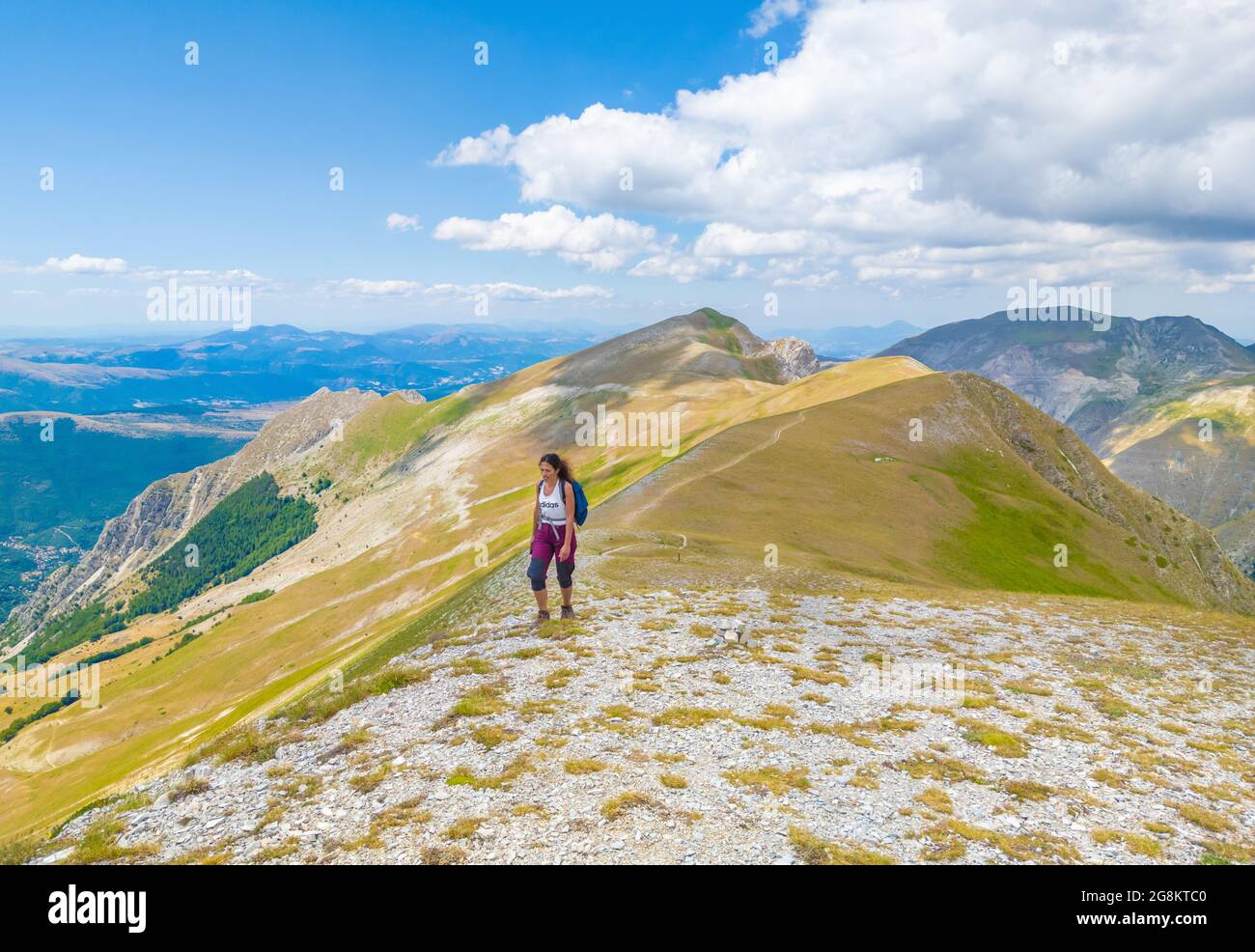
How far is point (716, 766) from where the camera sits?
1411 cm

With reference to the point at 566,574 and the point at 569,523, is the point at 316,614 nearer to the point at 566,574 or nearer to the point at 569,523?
the point at 566,574

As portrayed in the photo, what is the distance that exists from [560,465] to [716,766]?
1046cm

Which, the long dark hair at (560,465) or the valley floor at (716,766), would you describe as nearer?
the valley floor at (716,766)

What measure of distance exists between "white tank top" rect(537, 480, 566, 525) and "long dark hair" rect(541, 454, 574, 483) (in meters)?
0.27

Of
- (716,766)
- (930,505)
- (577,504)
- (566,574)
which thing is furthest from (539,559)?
(930,505)

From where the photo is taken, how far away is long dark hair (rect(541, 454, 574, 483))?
800 inches

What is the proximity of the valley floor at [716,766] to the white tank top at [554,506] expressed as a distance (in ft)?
15.6

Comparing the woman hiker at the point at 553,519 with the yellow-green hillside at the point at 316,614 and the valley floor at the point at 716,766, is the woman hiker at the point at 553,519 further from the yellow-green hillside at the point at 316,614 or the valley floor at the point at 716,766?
the yellow-green hillside at the point at 316,614

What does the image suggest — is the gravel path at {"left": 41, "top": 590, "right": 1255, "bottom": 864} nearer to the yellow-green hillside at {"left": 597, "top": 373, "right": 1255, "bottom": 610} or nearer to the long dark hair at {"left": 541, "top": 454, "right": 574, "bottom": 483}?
the long dark hair at {"left": 541, "top": 454, "right": 574, "bottom": 483}

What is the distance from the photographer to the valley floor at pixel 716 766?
1134 cm

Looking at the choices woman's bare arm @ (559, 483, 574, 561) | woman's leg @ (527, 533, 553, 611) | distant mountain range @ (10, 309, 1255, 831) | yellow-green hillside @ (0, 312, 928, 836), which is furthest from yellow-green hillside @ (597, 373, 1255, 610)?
yellow-green hillside @ (0, 312, 928, 836)

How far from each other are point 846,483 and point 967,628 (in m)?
34.5

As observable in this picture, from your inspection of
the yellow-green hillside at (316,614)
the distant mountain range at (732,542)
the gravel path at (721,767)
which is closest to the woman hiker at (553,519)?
the gravel path at (721,767)
